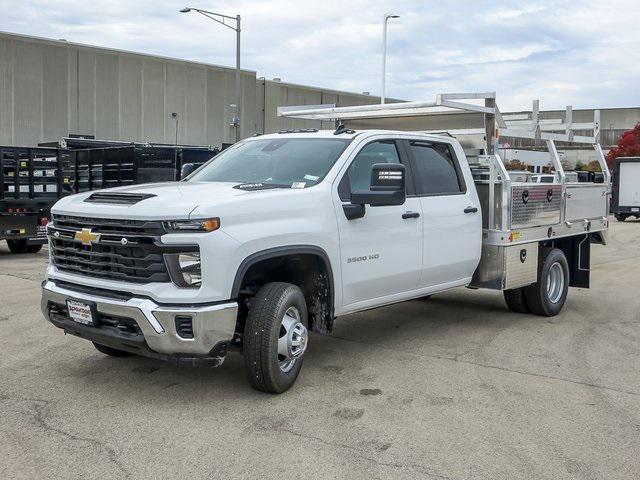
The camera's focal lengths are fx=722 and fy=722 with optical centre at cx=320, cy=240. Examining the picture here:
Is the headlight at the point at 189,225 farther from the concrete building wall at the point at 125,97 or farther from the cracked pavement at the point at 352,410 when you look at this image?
the concrete building wall at the point at 125,97

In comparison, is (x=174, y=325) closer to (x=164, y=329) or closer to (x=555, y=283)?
(x=164, y=329)

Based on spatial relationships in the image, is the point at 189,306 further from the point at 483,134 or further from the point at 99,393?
the point at 483,134

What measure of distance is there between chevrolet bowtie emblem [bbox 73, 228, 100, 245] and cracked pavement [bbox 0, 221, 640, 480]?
3.82 ft

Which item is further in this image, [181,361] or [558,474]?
[181,361]

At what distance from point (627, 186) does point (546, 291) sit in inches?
1000

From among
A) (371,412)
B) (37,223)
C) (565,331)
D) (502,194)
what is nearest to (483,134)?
(502,194)

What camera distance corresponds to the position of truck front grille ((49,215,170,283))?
16.1ft

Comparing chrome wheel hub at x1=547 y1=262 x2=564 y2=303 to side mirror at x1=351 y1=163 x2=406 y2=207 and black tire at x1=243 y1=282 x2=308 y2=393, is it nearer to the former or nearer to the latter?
side mirror at x1=351 y1=163 x2=406 y2=207

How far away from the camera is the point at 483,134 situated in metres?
8.20

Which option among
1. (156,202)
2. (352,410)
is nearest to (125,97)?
(156,202)

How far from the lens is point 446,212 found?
7125 millimetres

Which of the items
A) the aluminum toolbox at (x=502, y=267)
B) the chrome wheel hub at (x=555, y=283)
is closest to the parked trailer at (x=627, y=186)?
the chrome wheel hub at (x=555, y=283)

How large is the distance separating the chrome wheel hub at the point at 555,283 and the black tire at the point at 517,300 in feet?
1.14

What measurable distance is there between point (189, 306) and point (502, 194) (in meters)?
4.21
